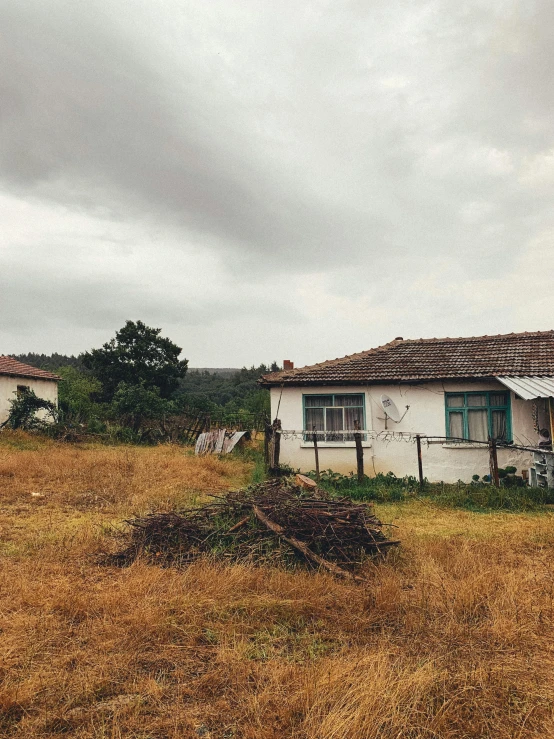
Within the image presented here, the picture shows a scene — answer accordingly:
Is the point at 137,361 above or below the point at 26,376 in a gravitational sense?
above

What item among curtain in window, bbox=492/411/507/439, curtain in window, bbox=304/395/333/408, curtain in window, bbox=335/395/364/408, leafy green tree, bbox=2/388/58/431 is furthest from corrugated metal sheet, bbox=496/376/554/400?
leafy green tree, bbox=2/388/58/431

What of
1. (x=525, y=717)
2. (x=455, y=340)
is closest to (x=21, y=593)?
(x=525, y=717)

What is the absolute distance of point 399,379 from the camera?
1380cm

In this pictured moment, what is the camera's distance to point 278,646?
4434 millimetres

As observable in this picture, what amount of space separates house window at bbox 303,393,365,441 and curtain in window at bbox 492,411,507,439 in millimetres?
3404

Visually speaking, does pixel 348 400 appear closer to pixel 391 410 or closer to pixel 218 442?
pixel 391 410

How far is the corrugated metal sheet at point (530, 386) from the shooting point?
1098 cm

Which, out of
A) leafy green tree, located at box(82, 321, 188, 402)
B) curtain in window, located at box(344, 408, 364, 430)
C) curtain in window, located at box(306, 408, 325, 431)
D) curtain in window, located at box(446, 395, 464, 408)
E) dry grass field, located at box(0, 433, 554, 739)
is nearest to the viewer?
dry grass field, located at box(0, 433, 554, 739)

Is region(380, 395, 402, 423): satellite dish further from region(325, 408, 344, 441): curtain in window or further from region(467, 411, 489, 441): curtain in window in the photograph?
region(467, 411, 489, 441): curtain in window

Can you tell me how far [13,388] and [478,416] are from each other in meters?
21.5

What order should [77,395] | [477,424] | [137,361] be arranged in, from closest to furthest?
1. [477,424]
2. [77,395]
3. [137,361]

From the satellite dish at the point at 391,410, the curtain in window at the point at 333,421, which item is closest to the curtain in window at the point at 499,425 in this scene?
the satellite dish at the point at 391,410

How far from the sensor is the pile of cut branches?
650 centimetres

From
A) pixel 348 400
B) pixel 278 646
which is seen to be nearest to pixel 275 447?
pixel 348 400
